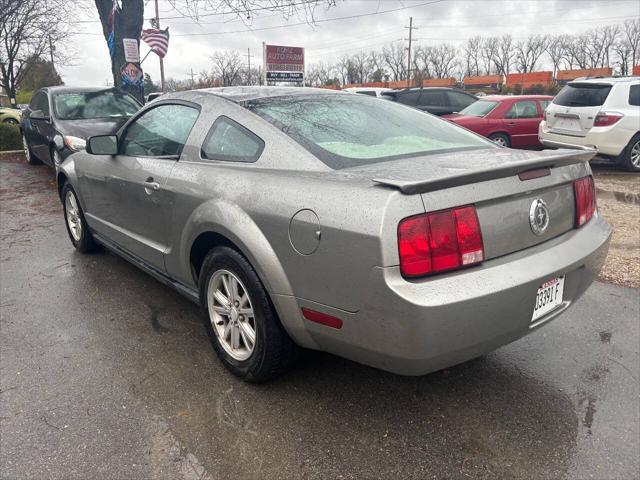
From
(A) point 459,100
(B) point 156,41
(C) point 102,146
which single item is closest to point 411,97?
(A) point 459,100

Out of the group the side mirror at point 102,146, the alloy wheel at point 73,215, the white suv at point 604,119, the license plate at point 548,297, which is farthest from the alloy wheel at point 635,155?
the alloy wheel at point 73,215

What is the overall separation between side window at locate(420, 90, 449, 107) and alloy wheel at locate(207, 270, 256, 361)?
11904mm

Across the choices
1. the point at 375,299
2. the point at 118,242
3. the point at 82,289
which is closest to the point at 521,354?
the point at 375,299

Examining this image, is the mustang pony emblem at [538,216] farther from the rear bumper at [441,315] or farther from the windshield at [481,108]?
the windshield at [481,108]

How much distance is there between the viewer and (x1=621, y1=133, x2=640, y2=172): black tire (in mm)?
9273

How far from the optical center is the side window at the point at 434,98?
13633 millimetres

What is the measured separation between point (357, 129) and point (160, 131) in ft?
4.80

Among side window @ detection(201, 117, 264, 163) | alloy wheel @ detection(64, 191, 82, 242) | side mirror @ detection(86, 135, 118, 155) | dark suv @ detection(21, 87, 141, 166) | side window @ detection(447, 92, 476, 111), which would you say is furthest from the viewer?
side window @ detection(447, 92, 476, 111)

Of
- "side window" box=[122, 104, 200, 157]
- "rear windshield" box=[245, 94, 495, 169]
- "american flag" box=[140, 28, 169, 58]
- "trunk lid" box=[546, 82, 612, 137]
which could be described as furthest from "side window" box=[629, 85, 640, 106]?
"american flag" box=[140, 28, 169, 58]

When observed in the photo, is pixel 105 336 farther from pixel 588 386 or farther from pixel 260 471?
pixel 588 386

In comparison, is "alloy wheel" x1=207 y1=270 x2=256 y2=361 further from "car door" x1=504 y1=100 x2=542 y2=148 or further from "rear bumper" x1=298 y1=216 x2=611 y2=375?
"car door" x1=504 y1=100 x2=542 y2=148

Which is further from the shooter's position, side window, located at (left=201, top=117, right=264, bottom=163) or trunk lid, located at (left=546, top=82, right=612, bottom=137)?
trunk lid, located at (left=546, top=82, right=612, bottom=137)

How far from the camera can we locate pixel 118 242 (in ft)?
13.0

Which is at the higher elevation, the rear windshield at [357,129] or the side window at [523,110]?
the side window at [523,110]
